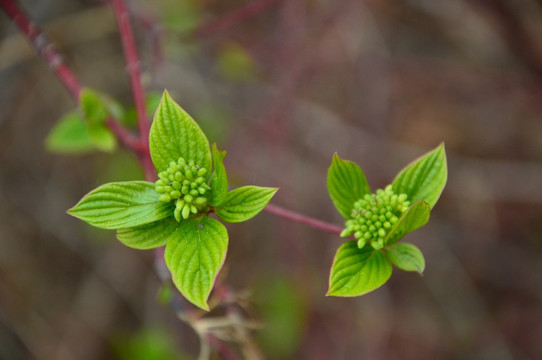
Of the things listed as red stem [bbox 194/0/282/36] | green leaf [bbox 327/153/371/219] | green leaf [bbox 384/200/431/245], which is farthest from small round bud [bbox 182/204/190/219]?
red stem [bbox 194/0/282/36]

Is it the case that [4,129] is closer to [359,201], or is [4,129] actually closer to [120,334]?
[120,334]

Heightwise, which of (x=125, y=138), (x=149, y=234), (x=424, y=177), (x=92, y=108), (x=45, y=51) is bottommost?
(x=424, y=177)

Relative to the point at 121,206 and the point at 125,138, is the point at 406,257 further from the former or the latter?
the point at 125,138

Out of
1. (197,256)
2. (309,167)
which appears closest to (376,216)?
(197,256)

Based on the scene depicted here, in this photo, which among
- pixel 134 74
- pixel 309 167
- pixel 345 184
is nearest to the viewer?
pixel 345 184

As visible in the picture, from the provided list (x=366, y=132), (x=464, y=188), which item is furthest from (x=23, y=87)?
(x=464, y=188)
